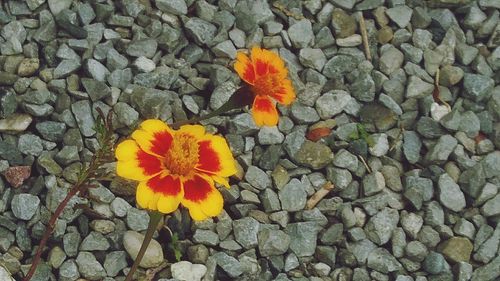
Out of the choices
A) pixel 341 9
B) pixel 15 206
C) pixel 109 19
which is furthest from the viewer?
pixel 341 9

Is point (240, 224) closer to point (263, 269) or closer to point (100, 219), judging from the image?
point (263, 269)

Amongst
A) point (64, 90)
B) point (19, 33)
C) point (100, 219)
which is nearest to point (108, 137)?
point (100, 219)

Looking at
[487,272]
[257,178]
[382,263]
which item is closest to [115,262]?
[257,178]

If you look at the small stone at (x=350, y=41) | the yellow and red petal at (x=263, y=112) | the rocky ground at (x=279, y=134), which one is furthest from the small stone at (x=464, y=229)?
Answer: the yellow and red petal at (x=263, y=112)

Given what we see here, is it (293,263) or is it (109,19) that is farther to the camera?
(109,19)

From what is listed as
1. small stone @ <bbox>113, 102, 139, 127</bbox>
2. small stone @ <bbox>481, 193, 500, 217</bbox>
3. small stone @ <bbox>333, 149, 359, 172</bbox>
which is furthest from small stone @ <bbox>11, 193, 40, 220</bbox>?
small stone @ <bbox>481, 193, 500, 217</bbox>

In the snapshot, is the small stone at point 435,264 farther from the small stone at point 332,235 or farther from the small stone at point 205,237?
the small stone at point 205,237
